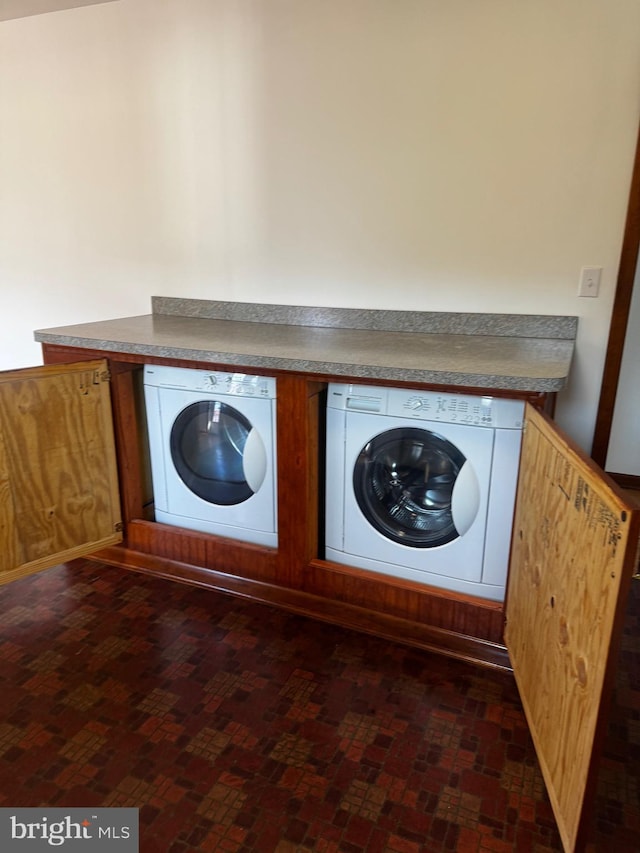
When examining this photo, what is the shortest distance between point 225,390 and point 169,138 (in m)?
1.42

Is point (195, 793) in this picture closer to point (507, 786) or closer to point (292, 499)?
point (507, 786)

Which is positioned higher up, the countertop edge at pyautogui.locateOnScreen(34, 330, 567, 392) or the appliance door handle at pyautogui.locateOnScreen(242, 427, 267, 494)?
the countertop edge at pyautogui.locateOnScreen(34, 330, 567, 392)

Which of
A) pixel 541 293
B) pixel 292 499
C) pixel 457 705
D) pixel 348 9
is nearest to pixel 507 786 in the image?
pixel 457 705

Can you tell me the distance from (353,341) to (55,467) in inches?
47.3

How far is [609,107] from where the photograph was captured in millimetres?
2043

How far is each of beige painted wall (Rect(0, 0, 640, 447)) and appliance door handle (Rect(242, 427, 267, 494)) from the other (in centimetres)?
86

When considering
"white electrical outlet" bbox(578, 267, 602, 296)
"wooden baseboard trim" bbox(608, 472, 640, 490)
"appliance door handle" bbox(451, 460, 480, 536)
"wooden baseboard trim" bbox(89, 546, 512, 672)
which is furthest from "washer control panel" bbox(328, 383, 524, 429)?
"wooden baseboard trim" bbox(608, 472, 640, 490)

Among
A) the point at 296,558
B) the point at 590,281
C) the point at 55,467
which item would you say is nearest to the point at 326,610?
the point at 296,558

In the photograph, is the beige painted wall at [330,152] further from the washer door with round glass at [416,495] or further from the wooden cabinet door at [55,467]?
the wooden cabinet door at [55,467]

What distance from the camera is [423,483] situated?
1896mm

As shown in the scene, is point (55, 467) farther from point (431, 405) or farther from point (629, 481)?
point (629, 481)

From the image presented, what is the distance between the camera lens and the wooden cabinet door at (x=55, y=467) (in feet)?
6.59

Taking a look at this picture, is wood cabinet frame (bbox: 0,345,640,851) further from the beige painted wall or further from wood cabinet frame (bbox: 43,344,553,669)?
the beige painted wall

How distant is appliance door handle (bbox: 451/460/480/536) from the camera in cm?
177
